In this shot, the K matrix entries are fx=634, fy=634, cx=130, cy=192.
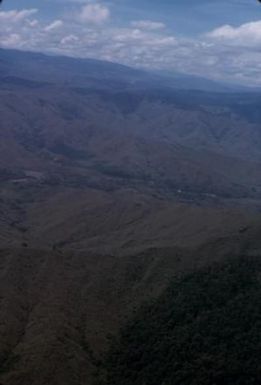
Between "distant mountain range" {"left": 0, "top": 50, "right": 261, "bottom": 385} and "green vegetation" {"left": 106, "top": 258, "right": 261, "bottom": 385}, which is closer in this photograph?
"green vegetation" {"left": 106, "top": 258, "right": 261, "bottom": 385}

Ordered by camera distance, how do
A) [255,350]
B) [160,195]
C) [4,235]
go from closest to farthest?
[255,350] → [4,235] → [160,195]

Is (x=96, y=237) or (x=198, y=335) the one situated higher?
(x=198, y=335)

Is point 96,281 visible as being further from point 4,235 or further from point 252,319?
point 4,235

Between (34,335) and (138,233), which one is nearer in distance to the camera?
(34,335)

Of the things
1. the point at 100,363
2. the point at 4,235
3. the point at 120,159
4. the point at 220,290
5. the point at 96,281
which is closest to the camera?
the point at 100,363

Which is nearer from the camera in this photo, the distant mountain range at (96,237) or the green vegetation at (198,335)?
the green vegetation at (198,335)

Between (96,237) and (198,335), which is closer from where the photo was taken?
(198,335)

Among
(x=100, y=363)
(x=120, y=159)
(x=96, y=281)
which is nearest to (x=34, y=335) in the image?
(x=100, y=363)

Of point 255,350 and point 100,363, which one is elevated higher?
point 255,350
